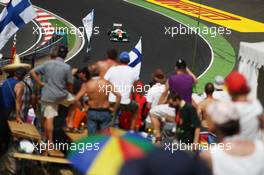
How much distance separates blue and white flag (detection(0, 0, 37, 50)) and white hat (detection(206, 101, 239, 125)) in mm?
6333

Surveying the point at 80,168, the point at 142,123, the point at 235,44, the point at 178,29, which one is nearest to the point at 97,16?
the point at 178,29

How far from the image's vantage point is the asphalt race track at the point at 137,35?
19.7 meters

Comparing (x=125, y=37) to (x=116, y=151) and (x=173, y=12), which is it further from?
(x=116, y=151)

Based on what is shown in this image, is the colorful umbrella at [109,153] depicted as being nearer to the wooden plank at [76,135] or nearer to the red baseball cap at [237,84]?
the red baseball cap at [237,84]

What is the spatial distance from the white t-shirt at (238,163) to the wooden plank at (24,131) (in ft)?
14.0

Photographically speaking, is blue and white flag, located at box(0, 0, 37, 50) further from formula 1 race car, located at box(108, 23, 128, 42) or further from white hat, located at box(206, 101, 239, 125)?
formula 1 race car, located at box(108, 23, 128, 42)

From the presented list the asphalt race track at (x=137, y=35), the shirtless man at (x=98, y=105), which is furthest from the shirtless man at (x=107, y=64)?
the asphalt race track at (x=137, y=35)

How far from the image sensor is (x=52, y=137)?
802 centimetres

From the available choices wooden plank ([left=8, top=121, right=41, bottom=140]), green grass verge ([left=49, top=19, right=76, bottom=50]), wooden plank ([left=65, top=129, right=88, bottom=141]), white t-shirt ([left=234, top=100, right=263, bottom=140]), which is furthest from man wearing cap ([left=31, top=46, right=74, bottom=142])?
green grass verge ([left=49, top=19, right=76, bottom=50])

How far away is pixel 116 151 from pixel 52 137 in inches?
185

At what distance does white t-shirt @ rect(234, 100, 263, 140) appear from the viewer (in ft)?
13.9

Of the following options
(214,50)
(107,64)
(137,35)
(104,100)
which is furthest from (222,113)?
(137,35)

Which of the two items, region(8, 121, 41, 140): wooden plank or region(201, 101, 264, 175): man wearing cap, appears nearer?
region(201, 101, 264, 175): man wearing cap

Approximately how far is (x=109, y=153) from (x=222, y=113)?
2.51ft
